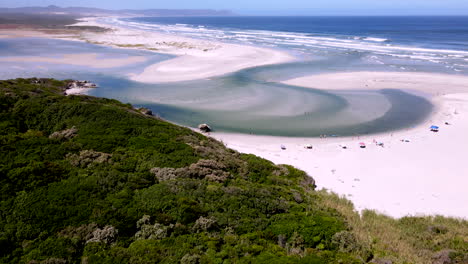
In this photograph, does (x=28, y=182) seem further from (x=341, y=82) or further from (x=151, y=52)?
(x=151, y=52)

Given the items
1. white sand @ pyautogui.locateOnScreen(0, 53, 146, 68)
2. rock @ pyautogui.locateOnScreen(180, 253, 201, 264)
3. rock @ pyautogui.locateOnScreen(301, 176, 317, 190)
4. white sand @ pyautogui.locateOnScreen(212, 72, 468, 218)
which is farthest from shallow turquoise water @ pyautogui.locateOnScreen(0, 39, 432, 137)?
rock @ pyautogui.locateOnScreen(180, 253, 201, 264)

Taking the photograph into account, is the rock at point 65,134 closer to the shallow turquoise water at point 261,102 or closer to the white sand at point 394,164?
the white sand at point 394,164

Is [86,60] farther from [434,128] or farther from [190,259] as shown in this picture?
[190,259]

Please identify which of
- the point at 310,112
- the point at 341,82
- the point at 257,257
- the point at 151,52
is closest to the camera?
the point at 257,257

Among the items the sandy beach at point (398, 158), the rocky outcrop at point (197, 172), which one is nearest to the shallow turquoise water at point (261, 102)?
the sandy beach at point (398, 158)

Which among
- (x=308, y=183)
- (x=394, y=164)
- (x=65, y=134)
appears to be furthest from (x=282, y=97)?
(x=65, y=134)

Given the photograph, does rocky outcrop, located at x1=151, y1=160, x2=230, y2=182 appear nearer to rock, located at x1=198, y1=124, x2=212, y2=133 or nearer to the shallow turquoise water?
rock, located at x1=198, y1=124, x2=212, y2=133

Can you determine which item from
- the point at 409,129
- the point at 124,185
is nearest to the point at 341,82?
the point at 409,129
